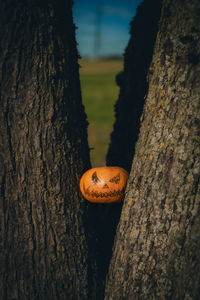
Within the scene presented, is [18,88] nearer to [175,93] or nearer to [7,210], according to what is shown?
[7,210]

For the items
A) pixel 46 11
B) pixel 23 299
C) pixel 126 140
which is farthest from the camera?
pixel 126 140

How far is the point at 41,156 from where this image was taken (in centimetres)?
199

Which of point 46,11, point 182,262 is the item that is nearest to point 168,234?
point 182,262

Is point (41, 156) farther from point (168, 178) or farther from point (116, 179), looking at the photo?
point (168, 178)

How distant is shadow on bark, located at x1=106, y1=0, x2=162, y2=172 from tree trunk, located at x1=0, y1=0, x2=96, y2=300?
1.75ft

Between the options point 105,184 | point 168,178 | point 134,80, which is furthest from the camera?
point 134,80

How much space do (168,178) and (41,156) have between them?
0.89m

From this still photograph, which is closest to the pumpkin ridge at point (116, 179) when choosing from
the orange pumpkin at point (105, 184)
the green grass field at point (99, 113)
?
the orange pumpkin at point (105, 184)

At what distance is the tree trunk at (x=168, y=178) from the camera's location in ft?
5.70

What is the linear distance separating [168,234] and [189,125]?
73 cm

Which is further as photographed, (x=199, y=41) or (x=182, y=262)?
(x=182, y=262)

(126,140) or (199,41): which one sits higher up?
(199,41)

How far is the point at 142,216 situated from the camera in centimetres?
195

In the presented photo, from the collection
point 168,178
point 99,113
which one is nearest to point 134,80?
point 168,178
